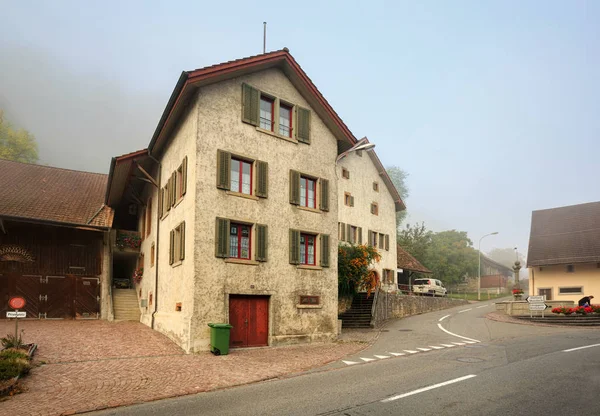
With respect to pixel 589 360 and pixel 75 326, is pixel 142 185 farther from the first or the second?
pixel 589 360

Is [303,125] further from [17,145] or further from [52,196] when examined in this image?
[17,145]

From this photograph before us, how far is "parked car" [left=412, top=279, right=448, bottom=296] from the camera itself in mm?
41938

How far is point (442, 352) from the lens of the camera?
15.4 meters

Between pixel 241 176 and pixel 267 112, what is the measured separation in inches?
123

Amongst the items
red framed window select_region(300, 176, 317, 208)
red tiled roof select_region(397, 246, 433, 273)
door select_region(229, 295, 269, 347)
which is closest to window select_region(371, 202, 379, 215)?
red tiled roof select_region(397, 246, 433, 273)

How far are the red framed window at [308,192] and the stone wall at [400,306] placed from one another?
369 inches

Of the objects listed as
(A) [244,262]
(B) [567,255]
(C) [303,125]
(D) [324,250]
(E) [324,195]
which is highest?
(C) [303,125]

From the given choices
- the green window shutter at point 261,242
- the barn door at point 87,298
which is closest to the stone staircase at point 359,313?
the green window shutter at point 261,242

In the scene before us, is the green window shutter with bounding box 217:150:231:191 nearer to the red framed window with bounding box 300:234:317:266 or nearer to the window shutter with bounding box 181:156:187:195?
the window shutter with bounding box 181:156:187:195

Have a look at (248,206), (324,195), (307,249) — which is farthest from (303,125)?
(307,249)

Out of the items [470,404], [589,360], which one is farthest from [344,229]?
[470,404]

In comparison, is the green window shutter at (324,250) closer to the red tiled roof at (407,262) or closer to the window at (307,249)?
the window at (307,249)

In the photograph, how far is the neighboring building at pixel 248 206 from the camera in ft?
53.5

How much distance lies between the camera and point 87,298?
1004 inches
